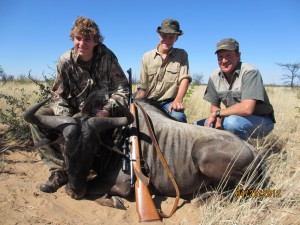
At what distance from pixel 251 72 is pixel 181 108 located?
4.17 feet

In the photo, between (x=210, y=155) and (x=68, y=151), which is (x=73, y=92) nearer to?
(x=68, y=151)

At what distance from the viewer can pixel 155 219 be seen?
3355 mm

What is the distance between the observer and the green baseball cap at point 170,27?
5.64 m

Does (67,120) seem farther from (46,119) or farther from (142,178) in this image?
(142,178)

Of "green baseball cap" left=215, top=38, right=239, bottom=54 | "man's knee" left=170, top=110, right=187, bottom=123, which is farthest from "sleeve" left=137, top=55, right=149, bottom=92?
"green baseball cap" left=215, top=38, right=239, bottom=54

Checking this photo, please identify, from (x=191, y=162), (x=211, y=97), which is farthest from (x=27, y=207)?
(x=211, y=97)

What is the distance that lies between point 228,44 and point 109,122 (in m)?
2.24

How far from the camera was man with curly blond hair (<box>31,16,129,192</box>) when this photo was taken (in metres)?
4.35

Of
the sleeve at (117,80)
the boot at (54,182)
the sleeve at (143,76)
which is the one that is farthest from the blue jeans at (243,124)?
the boot at (54,182)

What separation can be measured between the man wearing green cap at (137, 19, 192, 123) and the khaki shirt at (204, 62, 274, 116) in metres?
0.58

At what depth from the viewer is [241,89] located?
5012 millimetres

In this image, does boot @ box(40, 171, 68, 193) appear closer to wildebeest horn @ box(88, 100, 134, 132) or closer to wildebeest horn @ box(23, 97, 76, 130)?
wildebeest horn @ box(23, 97, 76, 130)

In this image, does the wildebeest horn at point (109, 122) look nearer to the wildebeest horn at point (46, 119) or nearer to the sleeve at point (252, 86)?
the wildebeest horn at point (46, 119)

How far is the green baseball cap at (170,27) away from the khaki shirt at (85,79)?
51.5 inches
